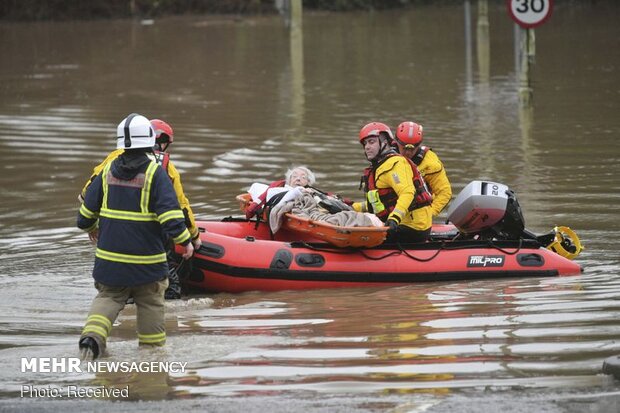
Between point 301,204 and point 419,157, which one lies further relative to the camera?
point 419,157

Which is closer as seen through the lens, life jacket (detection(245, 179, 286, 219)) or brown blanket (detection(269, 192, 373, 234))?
brown blanket (detection(269, 192, 373, 234))

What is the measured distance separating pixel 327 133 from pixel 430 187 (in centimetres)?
830

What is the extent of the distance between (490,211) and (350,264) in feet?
4.74

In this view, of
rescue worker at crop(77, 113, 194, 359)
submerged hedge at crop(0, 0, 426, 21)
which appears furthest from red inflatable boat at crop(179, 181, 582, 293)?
submerged hedge at crop(0, 0, 426, 21)

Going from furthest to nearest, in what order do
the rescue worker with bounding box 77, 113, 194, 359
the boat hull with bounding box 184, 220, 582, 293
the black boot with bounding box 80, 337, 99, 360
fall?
the boat hull with bounding box 184, 220, 582, 293 → the rescue worker with bounding box 77, 113, 194, 359 → the black boot with bounding box 80, 337, 99, 360

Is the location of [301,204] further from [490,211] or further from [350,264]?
[490,211]

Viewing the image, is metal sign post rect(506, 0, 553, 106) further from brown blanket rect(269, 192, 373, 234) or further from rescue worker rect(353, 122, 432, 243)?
brown blanket rect(269, 192, 373, 234)

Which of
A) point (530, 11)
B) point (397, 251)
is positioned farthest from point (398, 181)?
point (530, 11)

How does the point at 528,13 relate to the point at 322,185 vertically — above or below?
above

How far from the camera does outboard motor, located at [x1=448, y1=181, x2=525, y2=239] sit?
37.0ft

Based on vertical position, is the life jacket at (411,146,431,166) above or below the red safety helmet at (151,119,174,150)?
below

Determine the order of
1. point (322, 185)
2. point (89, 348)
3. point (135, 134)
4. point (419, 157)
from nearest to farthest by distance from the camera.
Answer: point (89, 348) → point (135, 134) → point (419, 157) → point (322, 185)

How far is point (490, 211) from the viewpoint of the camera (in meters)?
11.3

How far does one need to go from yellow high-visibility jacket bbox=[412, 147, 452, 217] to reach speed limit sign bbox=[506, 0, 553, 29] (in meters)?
7.91
